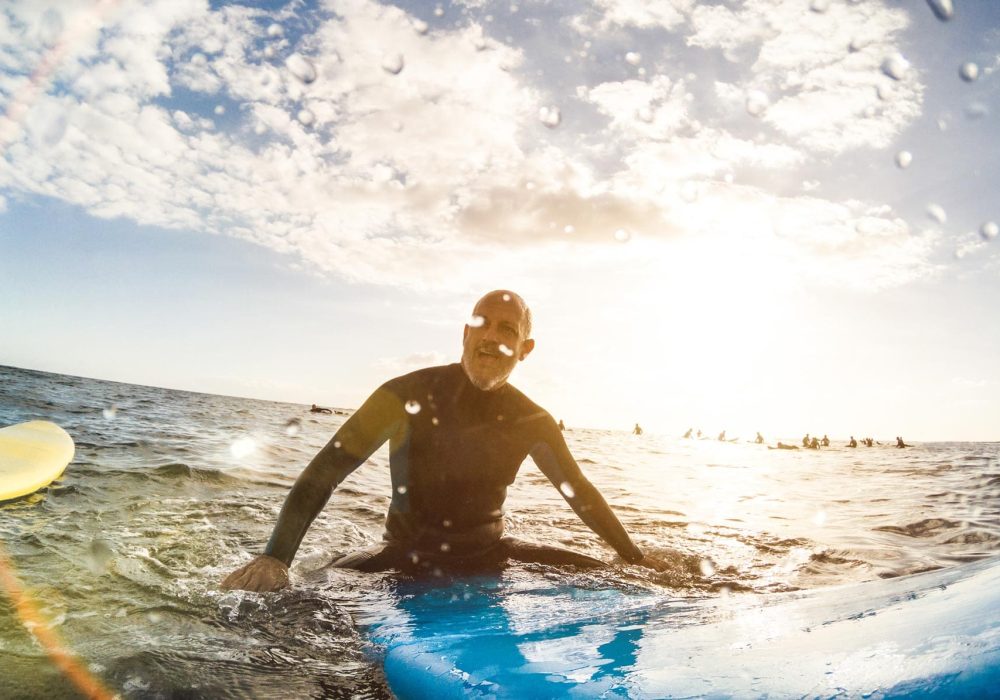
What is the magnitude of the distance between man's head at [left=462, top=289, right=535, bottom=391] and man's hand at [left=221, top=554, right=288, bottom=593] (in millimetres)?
1445

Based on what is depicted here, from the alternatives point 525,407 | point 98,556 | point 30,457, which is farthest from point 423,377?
point 30,457

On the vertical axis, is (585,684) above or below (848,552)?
above

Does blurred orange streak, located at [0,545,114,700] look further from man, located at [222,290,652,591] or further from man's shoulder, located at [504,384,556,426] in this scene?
man's shoulder, located at [504,384,556,426]

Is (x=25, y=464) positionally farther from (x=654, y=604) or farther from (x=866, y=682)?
(x=866, y=682)

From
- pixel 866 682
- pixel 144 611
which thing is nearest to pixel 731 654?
pixel 866 682

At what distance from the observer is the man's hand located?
8.07 ft

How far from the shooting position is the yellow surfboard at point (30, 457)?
4766 mm

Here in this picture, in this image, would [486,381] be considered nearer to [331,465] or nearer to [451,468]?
[451,468]

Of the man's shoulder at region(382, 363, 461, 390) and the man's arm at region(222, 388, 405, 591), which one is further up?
the man's shoulder at region(382, 363, 461, 390)

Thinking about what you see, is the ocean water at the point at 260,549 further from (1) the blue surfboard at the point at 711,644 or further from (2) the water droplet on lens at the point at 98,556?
(1) the blue surfboard at the point at 711,644

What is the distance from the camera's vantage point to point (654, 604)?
2543 millimetres

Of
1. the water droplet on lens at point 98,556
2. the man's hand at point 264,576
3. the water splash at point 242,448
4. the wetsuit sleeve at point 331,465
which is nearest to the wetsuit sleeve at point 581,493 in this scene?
the wetsuit sleeve at point 331,465

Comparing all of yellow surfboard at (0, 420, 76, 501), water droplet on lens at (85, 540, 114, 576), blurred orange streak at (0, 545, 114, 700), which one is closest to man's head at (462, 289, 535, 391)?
blurred orange streak at (0, 545, 114, 700)

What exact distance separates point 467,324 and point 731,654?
2224mm
